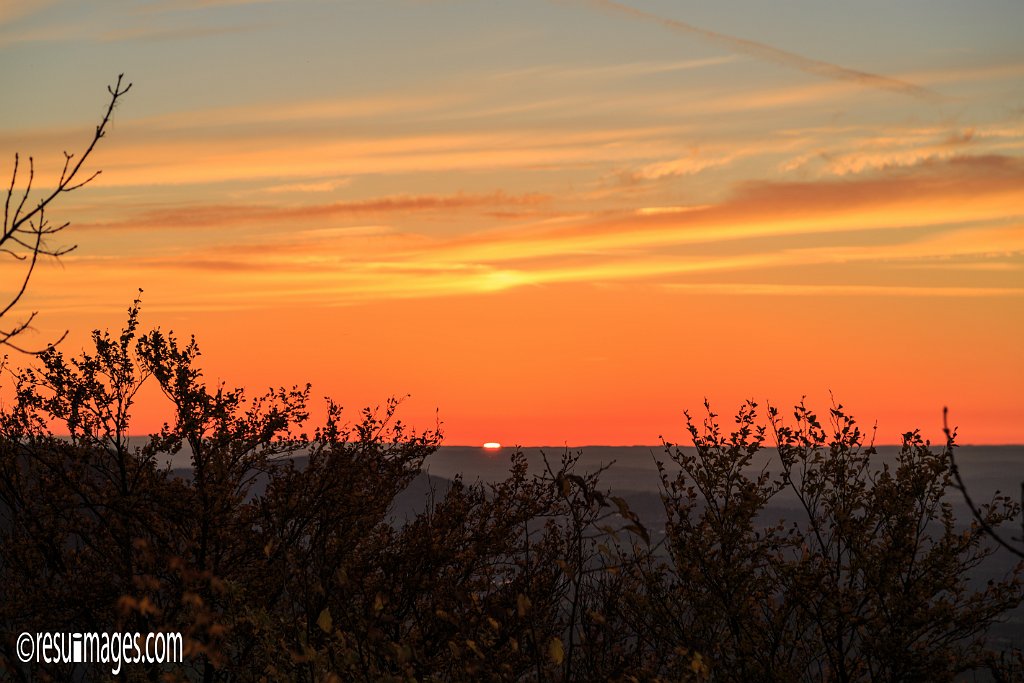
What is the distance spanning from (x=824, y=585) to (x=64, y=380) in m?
12.8

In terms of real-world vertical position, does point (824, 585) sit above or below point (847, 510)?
below

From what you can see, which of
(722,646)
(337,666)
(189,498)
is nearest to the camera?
(337,666)

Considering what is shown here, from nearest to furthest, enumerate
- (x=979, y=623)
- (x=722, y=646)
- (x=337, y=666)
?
(x=337, y=666) < (x=722, y=646) < (x=979, y=623)

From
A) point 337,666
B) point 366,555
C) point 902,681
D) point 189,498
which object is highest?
point 189,498

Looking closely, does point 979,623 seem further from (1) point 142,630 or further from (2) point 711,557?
(1) point 142,630

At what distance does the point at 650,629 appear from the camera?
1811 centimetres

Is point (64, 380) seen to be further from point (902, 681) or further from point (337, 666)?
point (902, 681)

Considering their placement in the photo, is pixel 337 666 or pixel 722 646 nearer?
pixel 337 666

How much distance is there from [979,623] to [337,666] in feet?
38.8

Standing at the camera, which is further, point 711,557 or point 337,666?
point 711,557

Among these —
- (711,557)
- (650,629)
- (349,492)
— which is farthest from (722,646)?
(349,492)

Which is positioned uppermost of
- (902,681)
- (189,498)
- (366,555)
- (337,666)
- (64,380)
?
(64,380)

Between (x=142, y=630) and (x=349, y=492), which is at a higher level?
(x=349, y=492)

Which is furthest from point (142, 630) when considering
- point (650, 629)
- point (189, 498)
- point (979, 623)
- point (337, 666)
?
point (979, 623)
